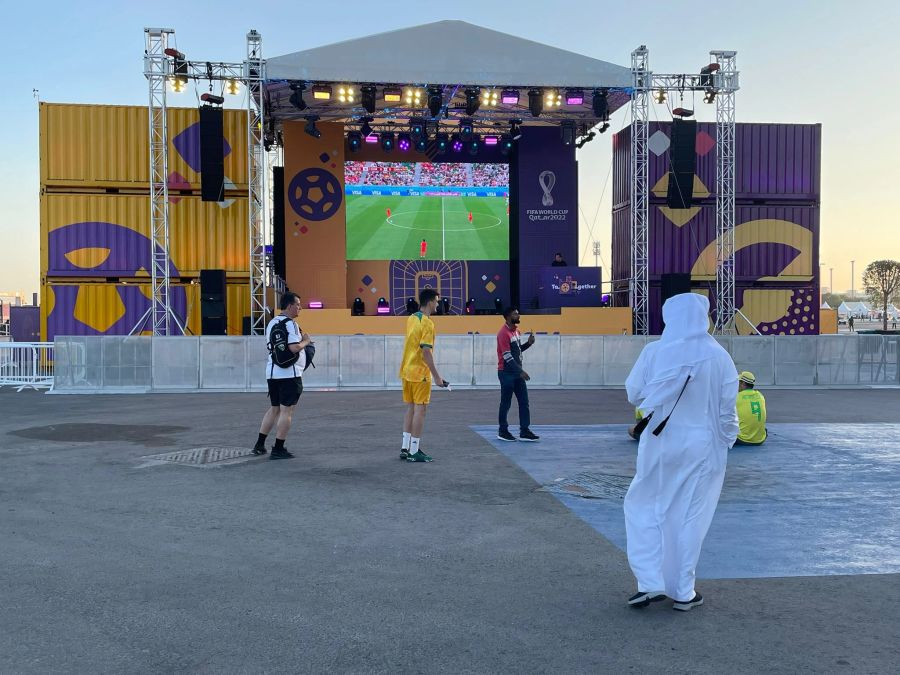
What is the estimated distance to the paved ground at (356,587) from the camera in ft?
11.1

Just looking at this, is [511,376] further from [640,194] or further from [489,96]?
[640,194]

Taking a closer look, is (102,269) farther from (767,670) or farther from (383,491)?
(767,670)

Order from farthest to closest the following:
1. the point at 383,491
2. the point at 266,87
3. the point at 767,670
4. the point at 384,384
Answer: the point at 266,87 → the point at 384,384 → the point at 383,491 → the point at 767,670

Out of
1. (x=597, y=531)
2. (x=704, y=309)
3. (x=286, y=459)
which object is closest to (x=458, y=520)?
(x=597, y=531)

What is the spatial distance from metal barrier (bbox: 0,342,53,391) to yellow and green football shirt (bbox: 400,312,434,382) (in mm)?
12765

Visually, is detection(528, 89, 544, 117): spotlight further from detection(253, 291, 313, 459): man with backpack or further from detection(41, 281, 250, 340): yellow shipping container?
detection(253, 291, 313, 459): man with backpack

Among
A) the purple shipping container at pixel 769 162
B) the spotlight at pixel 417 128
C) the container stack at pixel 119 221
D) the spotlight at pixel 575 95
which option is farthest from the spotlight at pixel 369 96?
the purple shipping container at pixel 769 162

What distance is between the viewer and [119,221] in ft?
77.5

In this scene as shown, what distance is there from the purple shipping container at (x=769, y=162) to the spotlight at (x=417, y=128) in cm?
768

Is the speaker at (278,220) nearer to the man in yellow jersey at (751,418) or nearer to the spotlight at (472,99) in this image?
the spotlight at (472,99)

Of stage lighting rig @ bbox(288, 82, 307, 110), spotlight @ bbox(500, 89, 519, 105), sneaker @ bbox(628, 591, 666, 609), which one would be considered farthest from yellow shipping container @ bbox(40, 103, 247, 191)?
sneaker @ bbox(628, 591, 666, 609)

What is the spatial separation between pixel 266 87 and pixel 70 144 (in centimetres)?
660

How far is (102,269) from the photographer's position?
2352 cm

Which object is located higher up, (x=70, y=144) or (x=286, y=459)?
(x=70, y=144)
